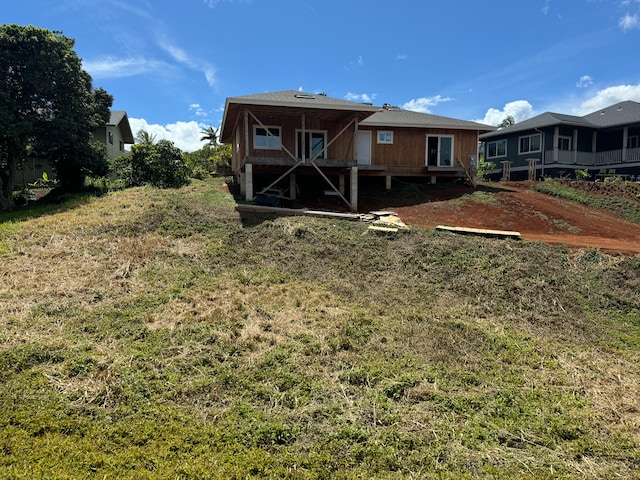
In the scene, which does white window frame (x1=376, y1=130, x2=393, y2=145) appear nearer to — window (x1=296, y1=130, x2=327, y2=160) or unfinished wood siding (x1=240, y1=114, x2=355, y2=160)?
unfinished wood siding (x1=240, y1=114, x2=355, y2=160)

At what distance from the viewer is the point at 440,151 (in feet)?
59.2

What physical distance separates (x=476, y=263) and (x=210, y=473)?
6.41 meters

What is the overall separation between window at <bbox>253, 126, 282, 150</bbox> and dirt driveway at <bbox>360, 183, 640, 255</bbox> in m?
4.71

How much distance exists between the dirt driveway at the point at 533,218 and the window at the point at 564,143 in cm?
874

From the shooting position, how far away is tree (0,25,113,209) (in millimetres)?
12961

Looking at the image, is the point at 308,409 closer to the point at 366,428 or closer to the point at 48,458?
the point at 366,428

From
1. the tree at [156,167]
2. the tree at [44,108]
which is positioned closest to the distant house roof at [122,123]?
the tree at [156,167]

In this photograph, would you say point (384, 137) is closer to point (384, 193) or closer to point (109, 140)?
point (384, 193)

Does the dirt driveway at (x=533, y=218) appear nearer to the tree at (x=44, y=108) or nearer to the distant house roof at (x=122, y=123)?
the tree at (x=44, y=108)

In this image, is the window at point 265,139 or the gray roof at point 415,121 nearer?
the window at point 265,139

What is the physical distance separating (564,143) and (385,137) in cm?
1305

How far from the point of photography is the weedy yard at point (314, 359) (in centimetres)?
316

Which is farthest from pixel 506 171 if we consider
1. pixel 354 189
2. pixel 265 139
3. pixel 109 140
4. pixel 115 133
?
pixel 115 133

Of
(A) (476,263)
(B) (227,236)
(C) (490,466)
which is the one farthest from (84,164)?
(C) (490,466)
